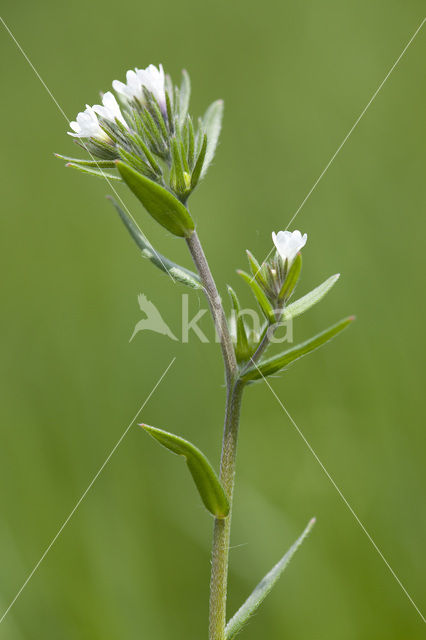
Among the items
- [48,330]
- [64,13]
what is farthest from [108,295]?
[64,13]

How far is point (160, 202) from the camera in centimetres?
139

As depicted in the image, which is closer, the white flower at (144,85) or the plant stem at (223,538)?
the plant stem at (223,538)

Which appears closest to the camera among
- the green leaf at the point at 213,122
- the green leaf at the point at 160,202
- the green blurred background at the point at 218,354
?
the green leaf at the point at 160,202

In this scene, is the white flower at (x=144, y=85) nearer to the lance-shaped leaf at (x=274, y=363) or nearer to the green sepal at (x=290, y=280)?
the green sepal at (x=290, y=280)

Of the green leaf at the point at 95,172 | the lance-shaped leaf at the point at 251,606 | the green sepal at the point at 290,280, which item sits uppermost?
the green leaf at the point at 95,172

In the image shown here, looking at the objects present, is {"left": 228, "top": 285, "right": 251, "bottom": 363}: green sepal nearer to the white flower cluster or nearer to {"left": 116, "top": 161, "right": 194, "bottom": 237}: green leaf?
{"left": 116, "top": 161, "right": 194, "bottom": 237}: green leaf

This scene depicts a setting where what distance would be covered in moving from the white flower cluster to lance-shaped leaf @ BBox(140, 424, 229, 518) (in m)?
0.67

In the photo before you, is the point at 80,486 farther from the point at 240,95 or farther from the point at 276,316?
the point at 240,95

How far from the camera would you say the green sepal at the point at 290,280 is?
1428mm

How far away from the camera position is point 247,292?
2.79 meters

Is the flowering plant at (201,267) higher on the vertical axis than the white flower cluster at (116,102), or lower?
lower

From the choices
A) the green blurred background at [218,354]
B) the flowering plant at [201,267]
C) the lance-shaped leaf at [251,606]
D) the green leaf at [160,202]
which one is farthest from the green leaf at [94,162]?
the green blurred background at [218,354]

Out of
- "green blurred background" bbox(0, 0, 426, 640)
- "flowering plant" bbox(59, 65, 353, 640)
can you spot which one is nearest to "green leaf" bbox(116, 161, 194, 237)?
"flowering plant" bbox(59, 65, 353, 640)

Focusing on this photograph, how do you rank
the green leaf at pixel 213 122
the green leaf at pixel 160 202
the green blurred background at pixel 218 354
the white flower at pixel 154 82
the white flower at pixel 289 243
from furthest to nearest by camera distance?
the green blurred background at pixel 218 354 → the green leaf at pixel 213 122 → the white flower at pixel 154 82 → the white flower at pixel 289 243 → the green leaf at pixel 160 202
